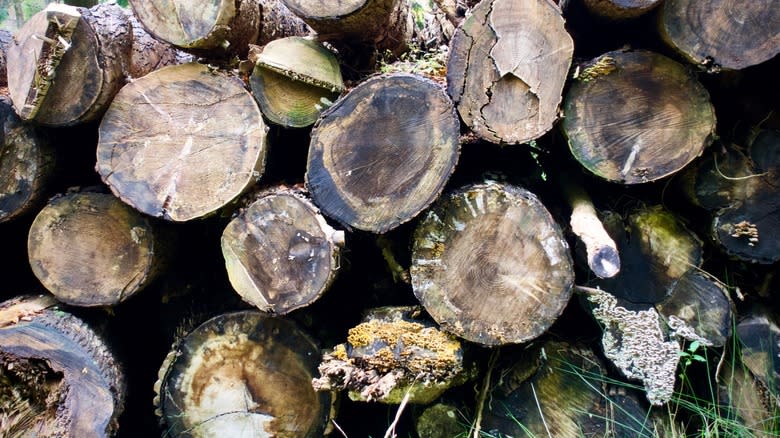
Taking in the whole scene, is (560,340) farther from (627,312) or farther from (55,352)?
(55,352)

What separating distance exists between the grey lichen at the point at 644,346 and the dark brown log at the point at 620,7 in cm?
92

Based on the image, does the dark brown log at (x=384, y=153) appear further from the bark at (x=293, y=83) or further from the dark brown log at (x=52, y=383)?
the dark brown log at (x=52, y=383)

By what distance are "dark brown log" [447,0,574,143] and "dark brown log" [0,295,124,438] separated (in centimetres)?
162

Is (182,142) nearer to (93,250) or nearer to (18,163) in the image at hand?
(93,250)

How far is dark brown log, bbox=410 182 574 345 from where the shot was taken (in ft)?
5.60

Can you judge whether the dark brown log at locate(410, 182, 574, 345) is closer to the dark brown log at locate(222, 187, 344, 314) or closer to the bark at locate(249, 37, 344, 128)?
the dark brown log at locate(222, 187, 344, 314)

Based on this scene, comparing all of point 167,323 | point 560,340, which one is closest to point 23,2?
point 167,323

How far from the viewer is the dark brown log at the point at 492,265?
5.60 ft

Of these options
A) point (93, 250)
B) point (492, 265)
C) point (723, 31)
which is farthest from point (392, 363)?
point (723, 31)

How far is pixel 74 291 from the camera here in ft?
6.38

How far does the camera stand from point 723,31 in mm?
1632

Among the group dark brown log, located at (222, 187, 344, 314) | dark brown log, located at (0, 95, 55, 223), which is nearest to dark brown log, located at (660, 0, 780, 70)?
dark brown log, located at (222, 187, 344, 314)

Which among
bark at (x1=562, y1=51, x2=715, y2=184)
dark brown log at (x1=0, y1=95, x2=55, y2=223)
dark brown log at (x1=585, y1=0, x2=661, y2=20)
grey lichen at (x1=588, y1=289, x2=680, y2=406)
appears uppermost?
dark brown log at (x1=585, y1=0, x2=661, y2=20)

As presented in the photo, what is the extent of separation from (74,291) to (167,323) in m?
0.50
